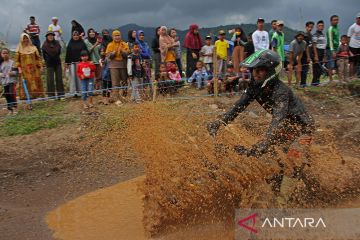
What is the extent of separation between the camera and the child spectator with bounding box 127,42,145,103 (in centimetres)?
1092

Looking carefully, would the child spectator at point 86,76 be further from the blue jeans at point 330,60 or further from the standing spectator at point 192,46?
the blue jeans at point 330,60

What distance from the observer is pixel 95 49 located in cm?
1188

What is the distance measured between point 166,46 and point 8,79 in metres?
4.09

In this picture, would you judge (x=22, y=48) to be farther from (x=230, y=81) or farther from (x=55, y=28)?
(x=230, y=81)

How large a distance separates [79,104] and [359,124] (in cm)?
669

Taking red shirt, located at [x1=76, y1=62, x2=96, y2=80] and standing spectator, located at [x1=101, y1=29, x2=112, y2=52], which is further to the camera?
standing spectator, located at [x1=101, y1=29, x2=112, y2=52]

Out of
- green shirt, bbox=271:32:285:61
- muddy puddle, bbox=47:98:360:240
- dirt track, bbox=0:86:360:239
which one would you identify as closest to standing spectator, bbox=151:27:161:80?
dirt track, bbox=0:86:360:239

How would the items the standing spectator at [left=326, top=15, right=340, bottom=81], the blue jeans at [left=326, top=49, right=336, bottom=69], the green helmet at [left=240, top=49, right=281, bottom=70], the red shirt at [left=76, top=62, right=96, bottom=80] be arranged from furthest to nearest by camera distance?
1. the blue jeans at [left=326, top=49, right=336, bottom=69]
2. the standing spectator at [left=326, top=15, right=340, bottom=81]
3. the red shirt at [left=76, top=62, right=96, bottom=80]
4. the green helmet at [left=240, top=49, right=281, bottom=70]

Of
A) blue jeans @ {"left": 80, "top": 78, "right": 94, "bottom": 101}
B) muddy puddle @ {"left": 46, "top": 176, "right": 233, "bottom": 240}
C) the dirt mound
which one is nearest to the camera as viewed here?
the dirt mound

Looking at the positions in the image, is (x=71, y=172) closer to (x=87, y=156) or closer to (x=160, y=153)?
(x=87, y=156)

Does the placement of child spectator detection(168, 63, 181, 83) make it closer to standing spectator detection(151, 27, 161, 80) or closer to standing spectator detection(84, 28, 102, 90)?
standing spectator detection(151, 27, 161, 80)

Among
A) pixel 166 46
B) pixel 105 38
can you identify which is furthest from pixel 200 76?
pixel 105 38

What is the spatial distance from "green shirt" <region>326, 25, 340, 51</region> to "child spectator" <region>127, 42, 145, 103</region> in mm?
5286

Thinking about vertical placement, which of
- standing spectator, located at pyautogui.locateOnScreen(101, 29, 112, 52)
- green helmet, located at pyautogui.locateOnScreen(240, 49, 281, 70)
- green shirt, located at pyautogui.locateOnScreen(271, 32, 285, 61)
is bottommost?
green helmet, located at pyautogui.locateOnScreen(240, 49, 281, 70)
